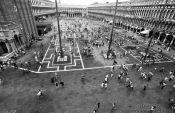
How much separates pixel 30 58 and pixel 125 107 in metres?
21.7

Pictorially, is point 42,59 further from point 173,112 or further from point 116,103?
point 173,112

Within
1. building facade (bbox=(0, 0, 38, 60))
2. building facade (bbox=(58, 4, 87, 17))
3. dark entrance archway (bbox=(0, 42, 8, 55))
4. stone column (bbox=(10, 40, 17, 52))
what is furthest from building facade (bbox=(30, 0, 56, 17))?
building facade (bbox=(58, 4, 87, 17))

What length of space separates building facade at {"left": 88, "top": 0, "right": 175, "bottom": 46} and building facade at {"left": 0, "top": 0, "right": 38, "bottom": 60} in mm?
32525

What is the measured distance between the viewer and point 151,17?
1580 inches

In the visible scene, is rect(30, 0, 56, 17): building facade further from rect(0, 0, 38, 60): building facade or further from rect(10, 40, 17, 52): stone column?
rect(10, 40, 17, 52): stone column

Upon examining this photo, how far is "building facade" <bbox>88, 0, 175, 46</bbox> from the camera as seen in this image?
109 feet

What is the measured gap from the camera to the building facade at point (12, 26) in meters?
23.7

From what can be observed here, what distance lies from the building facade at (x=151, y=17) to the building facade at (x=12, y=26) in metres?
32.5

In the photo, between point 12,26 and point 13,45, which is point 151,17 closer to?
point 12,26

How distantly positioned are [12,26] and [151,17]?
44801 mm

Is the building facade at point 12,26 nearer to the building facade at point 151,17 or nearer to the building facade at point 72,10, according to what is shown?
the building facade at point 151,17

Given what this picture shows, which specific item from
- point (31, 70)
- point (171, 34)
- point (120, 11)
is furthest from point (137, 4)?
point (31, 70)

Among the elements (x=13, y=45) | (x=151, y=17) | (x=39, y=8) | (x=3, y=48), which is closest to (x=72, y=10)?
(x=39, y=8)

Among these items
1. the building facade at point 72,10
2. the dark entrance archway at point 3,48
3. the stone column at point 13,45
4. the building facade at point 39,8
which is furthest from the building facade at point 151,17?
the building facade at point 72,10
